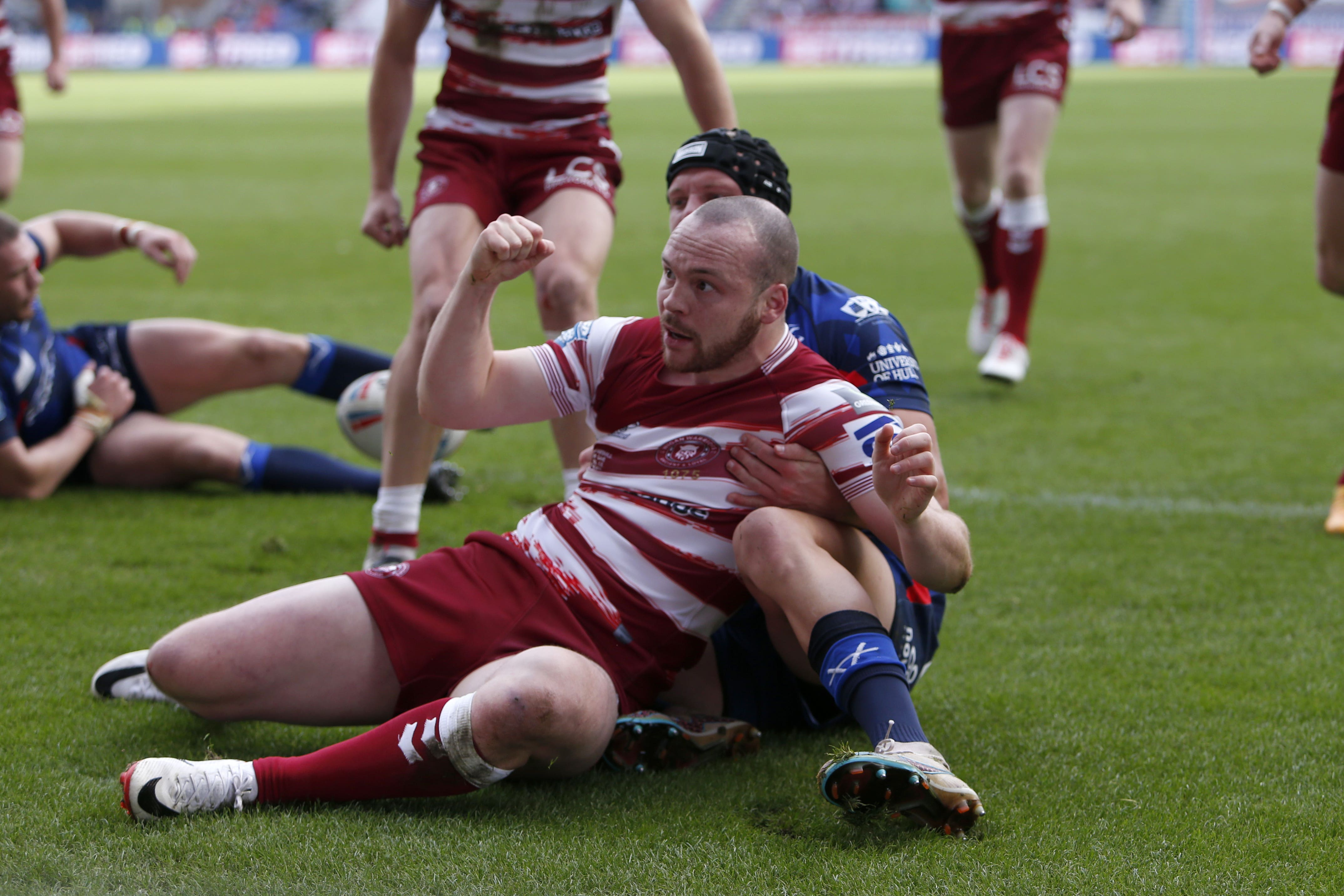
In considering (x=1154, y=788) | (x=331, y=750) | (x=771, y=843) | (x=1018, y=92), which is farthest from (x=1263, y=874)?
(x=1018, y=92)

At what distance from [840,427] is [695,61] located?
162cm

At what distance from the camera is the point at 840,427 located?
2664 millimetres

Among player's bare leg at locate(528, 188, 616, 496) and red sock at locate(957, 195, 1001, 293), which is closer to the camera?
player's bare leg at locate(528, 188, 616, 496)

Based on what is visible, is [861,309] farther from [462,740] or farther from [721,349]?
[462,740]

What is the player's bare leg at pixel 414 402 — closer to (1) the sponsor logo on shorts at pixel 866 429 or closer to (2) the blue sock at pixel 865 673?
(1) the sponsor logo on shorts at pixel 866 429

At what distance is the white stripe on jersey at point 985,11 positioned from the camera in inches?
263

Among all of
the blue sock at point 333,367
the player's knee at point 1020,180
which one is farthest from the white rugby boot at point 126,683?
the player's knee at point 1020,180

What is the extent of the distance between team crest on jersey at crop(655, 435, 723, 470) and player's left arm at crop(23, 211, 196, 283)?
2.71 meters

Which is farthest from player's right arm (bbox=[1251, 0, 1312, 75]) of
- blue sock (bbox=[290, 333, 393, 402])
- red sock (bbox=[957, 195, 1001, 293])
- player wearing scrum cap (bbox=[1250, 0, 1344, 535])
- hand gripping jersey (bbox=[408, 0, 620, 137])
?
blue sock (bbox=[290, 333, 393, 402])

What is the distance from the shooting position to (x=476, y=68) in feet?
13.7

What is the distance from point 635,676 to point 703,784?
24cm

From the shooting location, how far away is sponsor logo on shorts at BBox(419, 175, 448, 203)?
4023mm

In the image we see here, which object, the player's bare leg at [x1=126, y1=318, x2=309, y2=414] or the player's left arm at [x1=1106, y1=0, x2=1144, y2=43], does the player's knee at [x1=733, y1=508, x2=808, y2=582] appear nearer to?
the player's bare leg at [x1=126, y1=318, x2=309, y2=414]

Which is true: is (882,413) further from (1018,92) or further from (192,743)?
(1018,92)
